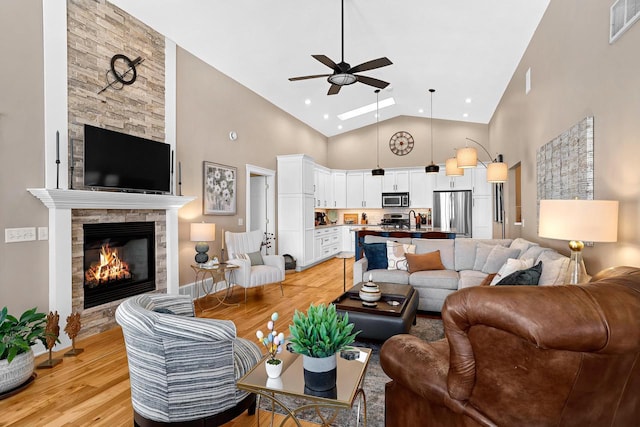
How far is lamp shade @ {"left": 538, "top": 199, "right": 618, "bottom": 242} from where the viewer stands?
6.55 feet

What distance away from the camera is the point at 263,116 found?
6.55 meters

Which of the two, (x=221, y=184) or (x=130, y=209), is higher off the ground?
(x=221, y=184)

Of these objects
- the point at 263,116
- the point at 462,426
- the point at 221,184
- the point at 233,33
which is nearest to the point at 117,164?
the point at 221,184

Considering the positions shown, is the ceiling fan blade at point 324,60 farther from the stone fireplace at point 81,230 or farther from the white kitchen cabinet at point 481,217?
the white kitchen cabinet at point 481,217

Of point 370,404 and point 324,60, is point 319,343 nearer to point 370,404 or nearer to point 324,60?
point 370,404

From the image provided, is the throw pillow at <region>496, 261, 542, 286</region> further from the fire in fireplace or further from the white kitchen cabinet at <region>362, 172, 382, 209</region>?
the white kitchen cabinet at <region>362, 172, 382, 209</region>

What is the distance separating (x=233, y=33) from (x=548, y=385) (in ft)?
15.9

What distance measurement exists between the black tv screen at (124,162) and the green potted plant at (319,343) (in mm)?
3010

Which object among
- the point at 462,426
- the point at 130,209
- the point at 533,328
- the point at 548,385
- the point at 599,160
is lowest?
the point at 462,426

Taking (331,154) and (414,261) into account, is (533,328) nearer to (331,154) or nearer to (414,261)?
(414,261)

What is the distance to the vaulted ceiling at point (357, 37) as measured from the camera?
389cm

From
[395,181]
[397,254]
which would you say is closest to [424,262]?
[397,254]

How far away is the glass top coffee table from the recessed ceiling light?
23.0 ft

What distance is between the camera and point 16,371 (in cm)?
243
